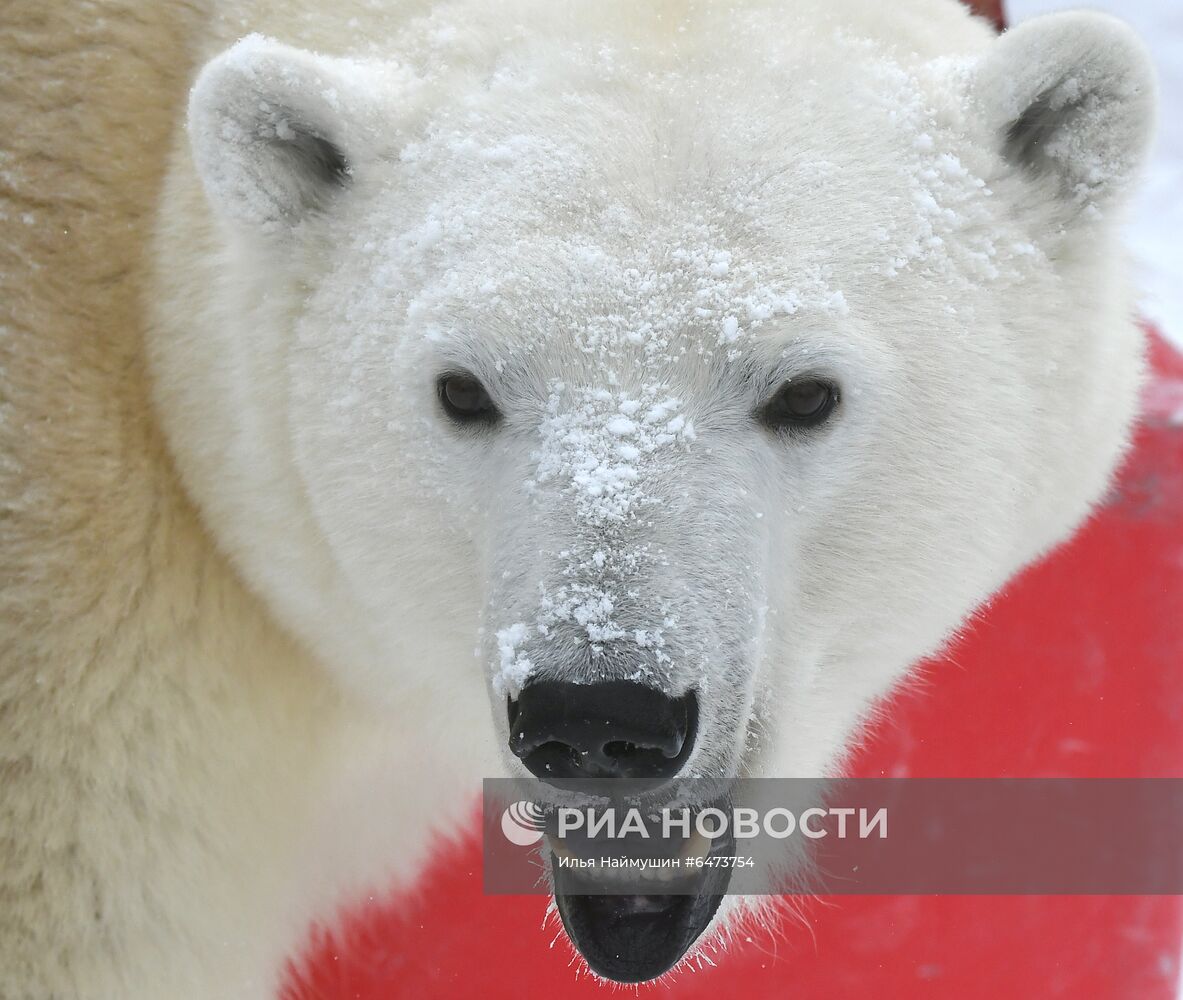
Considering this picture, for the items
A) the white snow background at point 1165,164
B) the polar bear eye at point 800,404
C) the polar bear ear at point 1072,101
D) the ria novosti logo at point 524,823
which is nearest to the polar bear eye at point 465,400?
the polar bear eye at point 800,404

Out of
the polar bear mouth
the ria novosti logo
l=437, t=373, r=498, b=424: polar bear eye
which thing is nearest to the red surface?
the ria novosti logo

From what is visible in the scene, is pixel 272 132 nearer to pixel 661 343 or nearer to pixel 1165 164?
pixel 661 343

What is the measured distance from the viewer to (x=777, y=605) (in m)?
1.89

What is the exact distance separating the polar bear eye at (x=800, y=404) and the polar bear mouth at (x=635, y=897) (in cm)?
60

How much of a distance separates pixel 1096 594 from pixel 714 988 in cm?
136

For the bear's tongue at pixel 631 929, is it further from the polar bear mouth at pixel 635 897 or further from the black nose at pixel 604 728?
the black nose at pixel 604 728

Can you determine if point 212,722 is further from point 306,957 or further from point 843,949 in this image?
point 843,949

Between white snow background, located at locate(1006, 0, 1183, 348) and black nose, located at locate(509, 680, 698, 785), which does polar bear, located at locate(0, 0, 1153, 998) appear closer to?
black nose, located at locate(509, 680, 698, 785)

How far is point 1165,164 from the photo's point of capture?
18.8ft

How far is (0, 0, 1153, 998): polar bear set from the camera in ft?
5.76

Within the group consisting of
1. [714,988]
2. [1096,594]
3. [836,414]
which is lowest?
[714,988]

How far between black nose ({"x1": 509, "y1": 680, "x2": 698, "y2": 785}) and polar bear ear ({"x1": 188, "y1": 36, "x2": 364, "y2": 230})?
0.88 meters

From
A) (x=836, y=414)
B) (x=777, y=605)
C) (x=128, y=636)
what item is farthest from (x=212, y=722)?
(x=836, y=414)

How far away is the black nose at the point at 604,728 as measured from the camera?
5.14 ft
